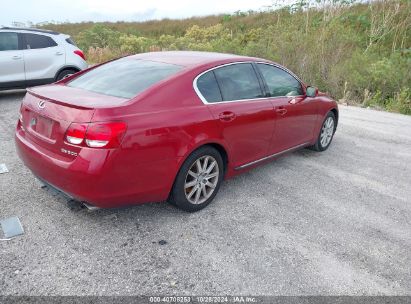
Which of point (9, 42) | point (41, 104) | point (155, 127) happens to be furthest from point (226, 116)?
point (9, 42)

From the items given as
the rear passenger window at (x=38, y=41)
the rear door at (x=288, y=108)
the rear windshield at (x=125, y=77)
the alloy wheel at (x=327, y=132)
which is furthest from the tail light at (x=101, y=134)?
the rear passenger window at (x=38, y=41)

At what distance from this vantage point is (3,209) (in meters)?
3.60

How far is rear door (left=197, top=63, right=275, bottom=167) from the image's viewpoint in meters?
3.75

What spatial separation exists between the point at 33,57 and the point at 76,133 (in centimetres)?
648

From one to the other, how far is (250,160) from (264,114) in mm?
558

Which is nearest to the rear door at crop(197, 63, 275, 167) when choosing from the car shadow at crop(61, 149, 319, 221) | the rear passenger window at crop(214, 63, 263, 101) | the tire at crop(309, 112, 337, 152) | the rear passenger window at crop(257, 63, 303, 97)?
the rear passenger window at crop(214, 63, 263, 101)

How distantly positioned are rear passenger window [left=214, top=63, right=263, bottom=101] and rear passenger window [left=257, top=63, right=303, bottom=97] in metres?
0.23

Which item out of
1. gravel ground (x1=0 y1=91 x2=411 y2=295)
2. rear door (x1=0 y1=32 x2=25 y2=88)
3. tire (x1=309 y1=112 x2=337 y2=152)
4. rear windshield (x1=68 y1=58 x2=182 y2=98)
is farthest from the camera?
rear door (x1=0 y1=32 x2=25 y2=88)

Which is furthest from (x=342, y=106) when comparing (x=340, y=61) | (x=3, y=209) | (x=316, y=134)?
(x=3, y=209)

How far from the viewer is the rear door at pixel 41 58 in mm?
8383

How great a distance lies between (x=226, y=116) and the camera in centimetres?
378

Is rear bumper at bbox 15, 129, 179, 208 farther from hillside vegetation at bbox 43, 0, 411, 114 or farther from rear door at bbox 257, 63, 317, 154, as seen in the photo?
hillside vegetation at bbox 43, 0, 411, 114

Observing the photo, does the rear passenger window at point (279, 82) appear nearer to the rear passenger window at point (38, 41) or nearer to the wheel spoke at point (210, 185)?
the wheel spoke at point (210, 185)

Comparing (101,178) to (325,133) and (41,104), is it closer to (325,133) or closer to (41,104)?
(41,104)
